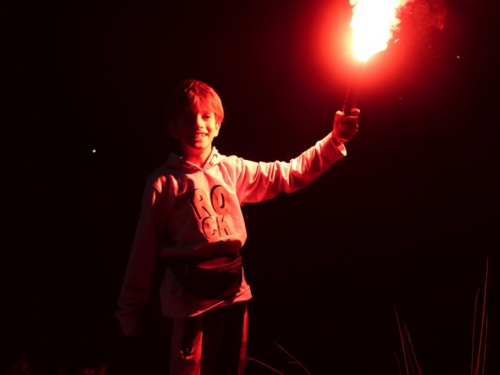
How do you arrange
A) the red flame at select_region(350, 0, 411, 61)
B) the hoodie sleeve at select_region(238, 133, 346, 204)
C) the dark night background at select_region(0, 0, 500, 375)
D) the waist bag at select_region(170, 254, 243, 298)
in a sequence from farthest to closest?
the dark night background at select_region(0, 0, 500, 375) < the hoodie sleeve at select_region(238, 133, 346, 204) < the red flame at select_region(350, 0, 411, 61) < the waist bag at select_region(170, 254, 243, 298)

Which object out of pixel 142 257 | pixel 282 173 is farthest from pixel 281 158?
pixel 142 257

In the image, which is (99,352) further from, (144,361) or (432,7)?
(432,7)

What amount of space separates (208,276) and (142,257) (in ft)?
1.33

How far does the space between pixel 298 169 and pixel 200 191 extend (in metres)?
0.67

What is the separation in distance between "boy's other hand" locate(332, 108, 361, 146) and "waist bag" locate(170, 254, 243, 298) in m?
1.00

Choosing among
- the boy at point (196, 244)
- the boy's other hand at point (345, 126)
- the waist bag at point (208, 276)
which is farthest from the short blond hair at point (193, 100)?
the waist bag at point (208, 276)

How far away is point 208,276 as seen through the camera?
Result: 241 centimetres

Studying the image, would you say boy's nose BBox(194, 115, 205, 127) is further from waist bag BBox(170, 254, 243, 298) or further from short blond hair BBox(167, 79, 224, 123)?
waist bag BBox(170, 254, 243, 298)

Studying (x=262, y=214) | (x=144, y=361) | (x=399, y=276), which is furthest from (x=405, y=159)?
(x=144, y=361)

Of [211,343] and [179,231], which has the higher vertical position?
[179,231]

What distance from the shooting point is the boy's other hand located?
8.52ft

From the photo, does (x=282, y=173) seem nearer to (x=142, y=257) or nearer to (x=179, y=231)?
(x=179, y=231)

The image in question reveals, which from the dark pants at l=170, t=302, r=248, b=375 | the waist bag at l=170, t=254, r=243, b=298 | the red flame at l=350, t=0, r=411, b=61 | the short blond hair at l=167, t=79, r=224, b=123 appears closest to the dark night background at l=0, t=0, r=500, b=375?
the red flame at l=350, t=0, r=411, b=61

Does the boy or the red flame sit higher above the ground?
the red flame
